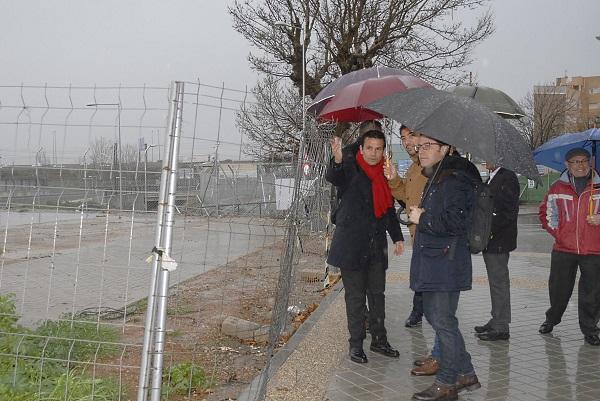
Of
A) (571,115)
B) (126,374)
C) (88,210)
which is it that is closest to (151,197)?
(88,210)

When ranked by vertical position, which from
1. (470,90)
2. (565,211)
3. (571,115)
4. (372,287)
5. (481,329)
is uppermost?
(571,115)

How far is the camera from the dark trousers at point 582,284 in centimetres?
621

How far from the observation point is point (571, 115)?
55031mm

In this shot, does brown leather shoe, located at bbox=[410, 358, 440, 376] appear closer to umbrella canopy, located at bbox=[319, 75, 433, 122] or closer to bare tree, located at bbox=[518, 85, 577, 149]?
umbrella canopy, located at bbox=[319, 75, 433, 122]

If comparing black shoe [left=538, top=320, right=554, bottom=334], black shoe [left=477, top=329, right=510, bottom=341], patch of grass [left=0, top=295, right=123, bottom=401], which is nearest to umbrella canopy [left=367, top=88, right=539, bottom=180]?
black shoe [left=477, top=329, right=510, bottom=341]

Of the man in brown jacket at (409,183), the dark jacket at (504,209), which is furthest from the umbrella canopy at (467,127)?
the dark jacket at (504,209)

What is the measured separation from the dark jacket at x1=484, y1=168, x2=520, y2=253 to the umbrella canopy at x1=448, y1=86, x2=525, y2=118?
138cm

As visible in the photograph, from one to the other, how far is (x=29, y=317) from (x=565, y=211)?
5869 mm

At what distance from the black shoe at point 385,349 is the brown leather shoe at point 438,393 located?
1114 mm

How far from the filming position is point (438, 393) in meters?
4.57

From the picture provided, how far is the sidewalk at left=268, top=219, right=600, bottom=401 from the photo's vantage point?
15.9ft

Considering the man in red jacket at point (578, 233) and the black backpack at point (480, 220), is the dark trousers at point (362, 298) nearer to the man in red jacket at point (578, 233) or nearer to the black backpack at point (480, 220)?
the black backpack at point (480, 220)

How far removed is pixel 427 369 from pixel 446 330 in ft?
2.60

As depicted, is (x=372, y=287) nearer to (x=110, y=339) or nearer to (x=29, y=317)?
(x=110, y=339)
